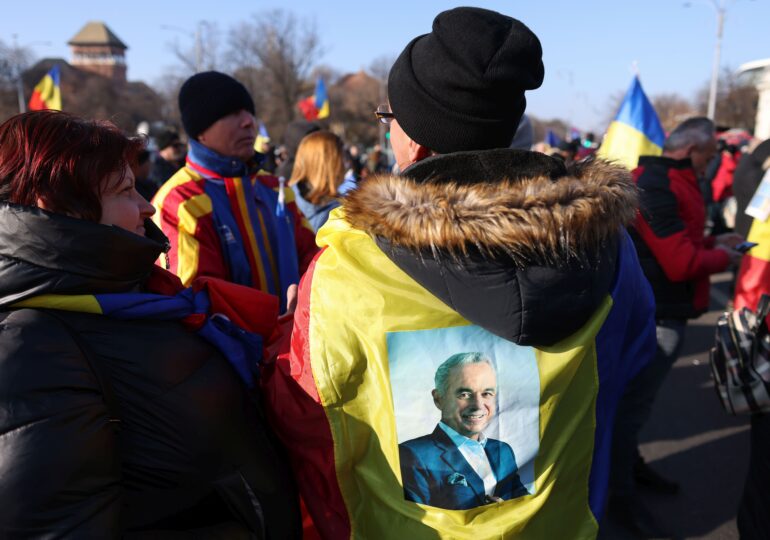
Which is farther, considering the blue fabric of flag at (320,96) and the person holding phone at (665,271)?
the blue fabric of flag at (320,96)

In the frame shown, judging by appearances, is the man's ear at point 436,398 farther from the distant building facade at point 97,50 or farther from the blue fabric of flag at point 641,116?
the distant building facade at point 97,50

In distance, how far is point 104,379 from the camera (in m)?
1.07

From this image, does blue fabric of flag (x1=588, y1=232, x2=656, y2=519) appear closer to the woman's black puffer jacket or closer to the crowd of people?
the crowd of people

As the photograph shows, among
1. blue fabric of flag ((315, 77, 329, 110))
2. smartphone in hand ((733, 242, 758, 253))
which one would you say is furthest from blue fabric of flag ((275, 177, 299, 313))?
blue fabric of flag ((315, 77, 329, 110))

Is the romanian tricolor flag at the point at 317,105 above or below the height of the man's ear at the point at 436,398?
above

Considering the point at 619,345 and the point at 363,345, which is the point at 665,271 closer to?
the point at 619,345

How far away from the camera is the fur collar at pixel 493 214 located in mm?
1069

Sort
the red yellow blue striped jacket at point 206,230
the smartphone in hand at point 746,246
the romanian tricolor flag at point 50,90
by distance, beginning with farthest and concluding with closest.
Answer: the romanian tricolor flag at point 50,90 < the smartphone in hand at point 746,246 < the red yellow blue striped jacket at point 206,230

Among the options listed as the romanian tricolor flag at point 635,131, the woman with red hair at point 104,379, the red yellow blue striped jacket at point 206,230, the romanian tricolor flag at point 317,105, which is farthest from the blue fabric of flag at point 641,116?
the romanian tricolor flag at point 317,105

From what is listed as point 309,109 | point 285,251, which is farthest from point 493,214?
point 309,109

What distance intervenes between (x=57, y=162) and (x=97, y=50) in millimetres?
104283

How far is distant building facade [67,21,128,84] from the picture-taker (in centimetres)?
8862

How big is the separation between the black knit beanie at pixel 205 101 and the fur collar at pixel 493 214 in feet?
5.73

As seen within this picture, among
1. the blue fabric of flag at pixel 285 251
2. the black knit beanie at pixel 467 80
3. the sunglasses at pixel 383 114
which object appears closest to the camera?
the black knit beanie at pixel 467 80
